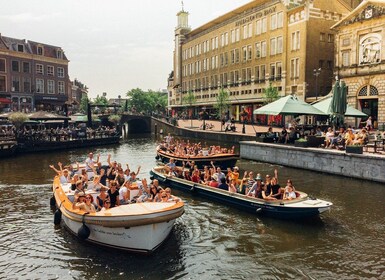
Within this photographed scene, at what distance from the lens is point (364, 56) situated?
1544 inches

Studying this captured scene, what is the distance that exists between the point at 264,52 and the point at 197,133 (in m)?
16.1

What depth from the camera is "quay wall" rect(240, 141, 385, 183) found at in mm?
20953

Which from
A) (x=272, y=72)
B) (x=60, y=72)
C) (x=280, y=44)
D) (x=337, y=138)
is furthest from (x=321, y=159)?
(x=60, y=72)

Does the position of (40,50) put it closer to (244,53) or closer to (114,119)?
(114,119)

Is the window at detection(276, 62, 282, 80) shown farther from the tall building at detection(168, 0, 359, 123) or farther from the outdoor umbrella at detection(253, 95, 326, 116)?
the outdoor umbrella at detection(253, 95, 326, 116)

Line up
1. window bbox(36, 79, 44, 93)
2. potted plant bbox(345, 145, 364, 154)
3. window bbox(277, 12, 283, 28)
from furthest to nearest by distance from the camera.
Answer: window bbox(36, 79, 44, 93), window bbox(277, 12, 283, 28), potted plant bbox(345, 145, 364, 154)

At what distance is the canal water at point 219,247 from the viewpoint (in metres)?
10.5

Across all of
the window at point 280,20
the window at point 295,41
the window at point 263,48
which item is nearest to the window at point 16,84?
the window at point 263,48

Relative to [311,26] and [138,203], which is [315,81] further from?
[138,203]

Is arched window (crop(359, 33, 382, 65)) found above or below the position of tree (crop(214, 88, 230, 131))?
above

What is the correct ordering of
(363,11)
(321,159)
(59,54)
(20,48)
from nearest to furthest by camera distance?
(321,159) → (363,11) → (20,48) → (59,54)

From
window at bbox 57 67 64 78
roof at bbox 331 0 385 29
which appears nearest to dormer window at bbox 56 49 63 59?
window at bbox 57 67 64 78

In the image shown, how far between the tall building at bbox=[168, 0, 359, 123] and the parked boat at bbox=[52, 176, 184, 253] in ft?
110

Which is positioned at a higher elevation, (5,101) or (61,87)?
(61,87)
